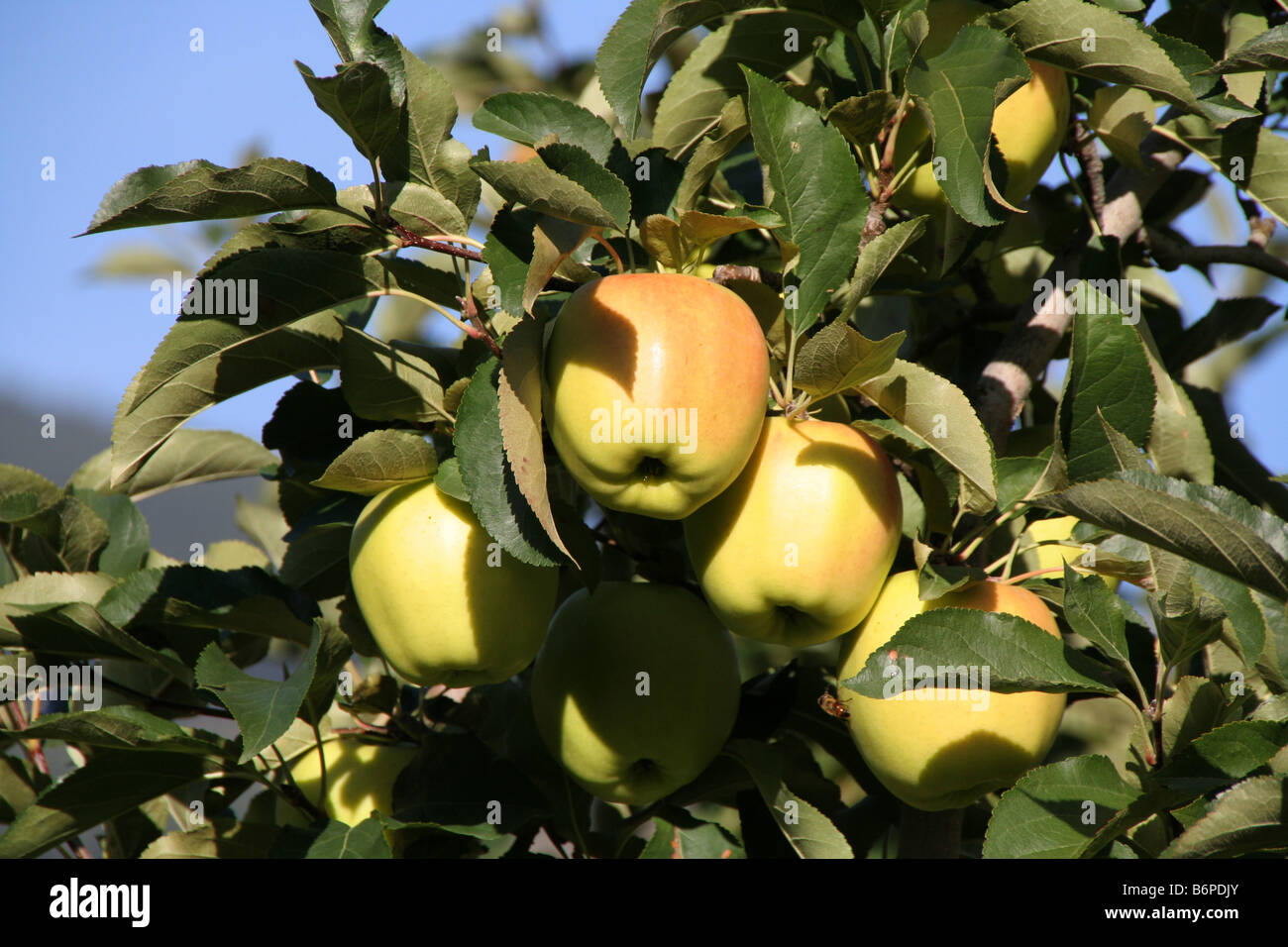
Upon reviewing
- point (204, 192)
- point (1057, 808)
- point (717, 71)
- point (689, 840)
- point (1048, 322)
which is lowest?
point (689, 840)

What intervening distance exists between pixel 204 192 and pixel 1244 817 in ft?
3.61

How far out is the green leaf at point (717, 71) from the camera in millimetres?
1398

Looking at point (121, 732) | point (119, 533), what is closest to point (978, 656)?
point (121, 732)

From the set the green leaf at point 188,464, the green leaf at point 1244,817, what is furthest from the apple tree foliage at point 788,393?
the green leaf at point 188,464

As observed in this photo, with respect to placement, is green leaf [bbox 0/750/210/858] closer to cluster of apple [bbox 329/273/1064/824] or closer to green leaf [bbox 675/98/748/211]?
cluster of apple [bbox 329/273/1064/824]

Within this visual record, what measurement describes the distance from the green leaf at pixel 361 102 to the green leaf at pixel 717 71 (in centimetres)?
40

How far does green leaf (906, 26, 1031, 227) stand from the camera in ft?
3.61

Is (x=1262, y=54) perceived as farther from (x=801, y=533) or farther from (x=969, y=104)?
(x=801, y=533)

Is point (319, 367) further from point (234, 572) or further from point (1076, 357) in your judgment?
point (1076, 357)

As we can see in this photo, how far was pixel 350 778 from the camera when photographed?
5.07ft

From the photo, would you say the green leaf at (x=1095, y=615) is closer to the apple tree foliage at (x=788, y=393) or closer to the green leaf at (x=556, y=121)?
the apple tree foliage at (x=788, y=393)

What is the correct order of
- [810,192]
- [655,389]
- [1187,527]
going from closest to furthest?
[1187,527]
[655,389]
[810,192]

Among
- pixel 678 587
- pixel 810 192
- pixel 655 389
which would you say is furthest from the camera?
pixel 678 587

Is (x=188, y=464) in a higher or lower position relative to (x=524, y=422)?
lower
